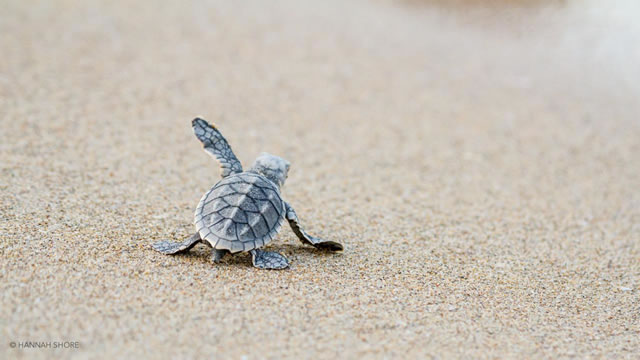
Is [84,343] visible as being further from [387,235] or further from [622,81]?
[622,81]

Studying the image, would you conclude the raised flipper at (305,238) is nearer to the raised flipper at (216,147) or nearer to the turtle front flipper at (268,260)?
the turtle front flipper at (268,260)

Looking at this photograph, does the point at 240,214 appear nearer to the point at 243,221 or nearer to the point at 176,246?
the point at 243,221

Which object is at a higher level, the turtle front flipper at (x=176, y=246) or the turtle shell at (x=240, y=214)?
the turtle shell at (x=240, y=214)

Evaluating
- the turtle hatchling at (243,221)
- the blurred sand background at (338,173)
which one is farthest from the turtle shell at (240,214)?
the blurred sand background at (338,173)

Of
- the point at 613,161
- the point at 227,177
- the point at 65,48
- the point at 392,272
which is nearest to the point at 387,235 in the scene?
the point at 392,272

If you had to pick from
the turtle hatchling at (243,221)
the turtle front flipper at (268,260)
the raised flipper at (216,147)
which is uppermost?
the raised flipper at (216,147)

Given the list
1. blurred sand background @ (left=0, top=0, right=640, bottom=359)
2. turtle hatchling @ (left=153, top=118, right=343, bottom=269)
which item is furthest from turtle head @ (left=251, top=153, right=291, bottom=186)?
blurred sand background @ (left=0, top=0, right=640, bottom=359)

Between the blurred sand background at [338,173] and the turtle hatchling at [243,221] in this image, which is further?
the turtle hatchling at [243,221]

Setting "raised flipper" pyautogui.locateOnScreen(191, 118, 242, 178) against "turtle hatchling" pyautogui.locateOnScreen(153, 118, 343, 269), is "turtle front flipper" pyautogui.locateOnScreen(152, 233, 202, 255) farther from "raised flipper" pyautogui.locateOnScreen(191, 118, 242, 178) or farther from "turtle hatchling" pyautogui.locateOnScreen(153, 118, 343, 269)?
"raised flipper" pyautogui.locateOnScreen(191, 118, 242, 178)
